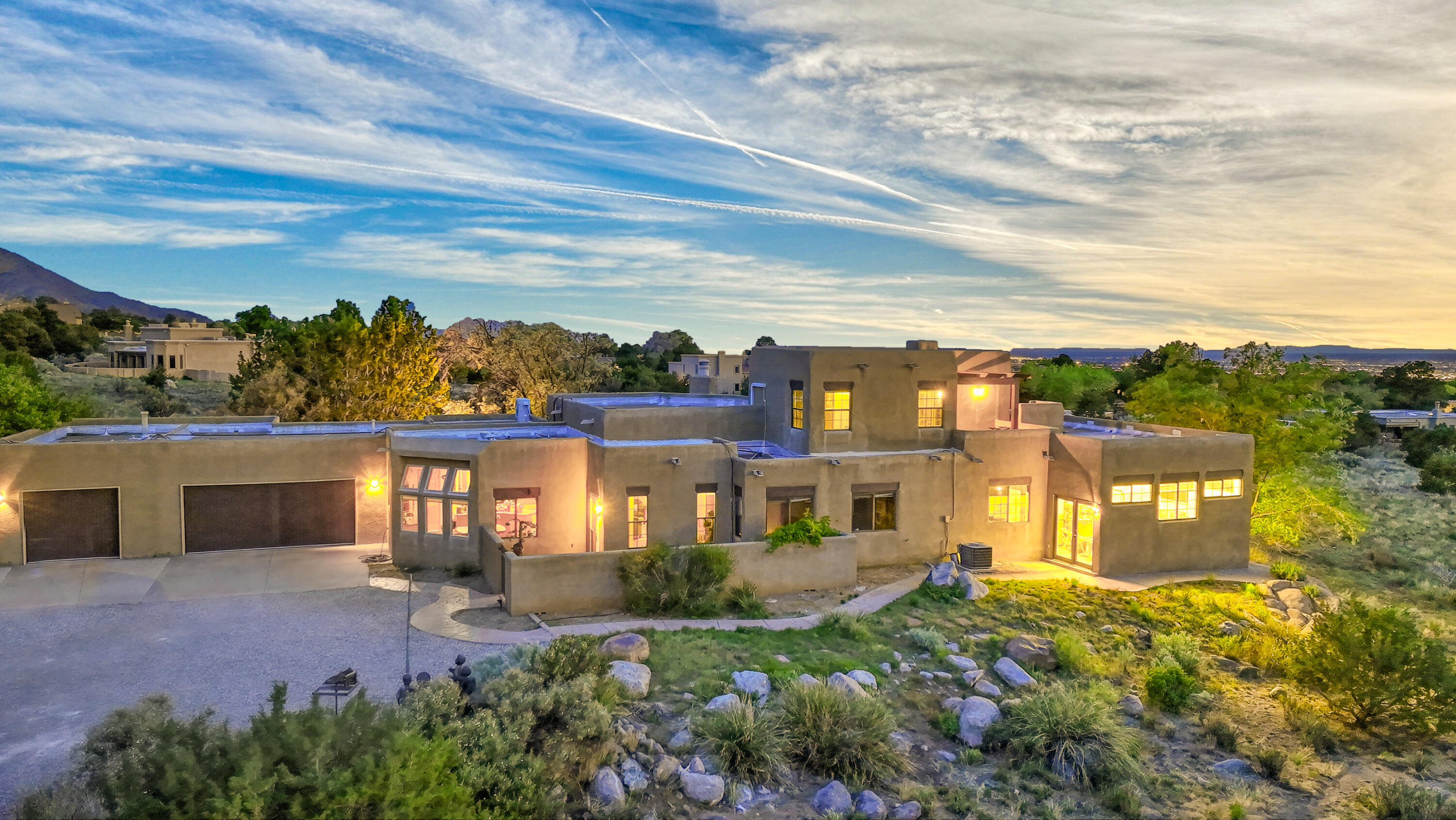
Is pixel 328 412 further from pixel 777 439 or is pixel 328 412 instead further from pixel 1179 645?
pixel 1179 645

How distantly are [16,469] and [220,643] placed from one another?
7.82 meters

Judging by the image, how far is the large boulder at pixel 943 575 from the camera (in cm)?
1662

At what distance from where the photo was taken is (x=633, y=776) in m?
8.86

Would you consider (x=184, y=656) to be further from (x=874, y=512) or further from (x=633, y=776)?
(x=874, y=512)

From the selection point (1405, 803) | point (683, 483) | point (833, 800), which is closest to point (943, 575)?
point (683, 483)

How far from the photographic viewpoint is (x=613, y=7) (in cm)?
2223

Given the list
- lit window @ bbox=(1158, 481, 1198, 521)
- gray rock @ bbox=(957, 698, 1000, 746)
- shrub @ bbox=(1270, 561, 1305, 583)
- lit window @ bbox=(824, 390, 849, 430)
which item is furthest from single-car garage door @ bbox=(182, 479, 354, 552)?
shrub @ bbox=(1270, 561, 1305, 583)

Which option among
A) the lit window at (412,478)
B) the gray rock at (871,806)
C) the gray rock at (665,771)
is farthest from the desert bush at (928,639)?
the lit window at (412,478)

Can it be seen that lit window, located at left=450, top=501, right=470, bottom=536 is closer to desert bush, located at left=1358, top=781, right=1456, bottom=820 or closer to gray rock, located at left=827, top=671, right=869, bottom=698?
gray rock, located at left=827, top=671, right=869, bottom=698

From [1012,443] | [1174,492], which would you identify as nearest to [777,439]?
[1012,443]

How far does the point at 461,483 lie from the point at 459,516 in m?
0.69

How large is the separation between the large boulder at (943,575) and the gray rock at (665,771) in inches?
350

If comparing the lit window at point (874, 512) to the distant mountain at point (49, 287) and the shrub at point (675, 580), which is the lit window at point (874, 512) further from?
the distant mountain at point (49, 287)

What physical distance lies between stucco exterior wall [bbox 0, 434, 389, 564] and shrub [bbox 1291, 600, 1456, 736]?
18.8 metres
